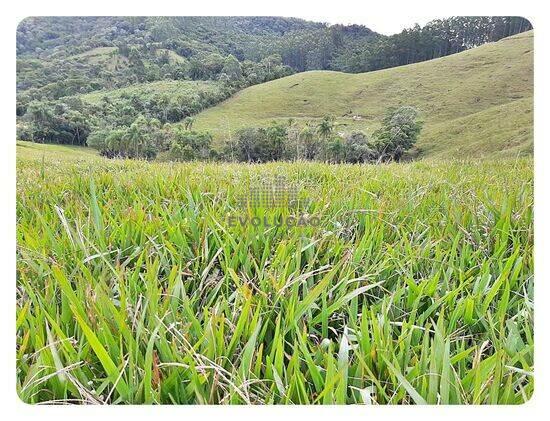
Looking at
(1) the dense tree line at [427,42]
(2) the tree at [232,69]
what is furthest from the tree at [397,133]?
(2) the tree at [232,69]

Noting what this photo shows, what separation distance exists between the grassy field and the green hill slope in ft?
0.20

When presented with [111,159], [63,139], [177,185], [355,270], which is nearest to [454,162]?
[355,270]

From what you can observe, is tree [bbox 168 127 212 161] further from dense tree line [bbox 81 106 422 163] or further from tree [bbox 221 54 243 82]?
tree [bbox 221 54 243 82]

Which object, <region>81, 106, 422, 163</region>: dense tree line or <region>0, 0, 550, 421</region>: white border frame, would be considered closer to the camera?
<region>0, 0, 550, 421</region>: white border frame

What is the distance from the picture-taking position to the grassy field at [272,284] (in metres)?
0.54

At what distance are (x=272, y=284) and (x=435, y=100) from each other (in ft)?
1.72

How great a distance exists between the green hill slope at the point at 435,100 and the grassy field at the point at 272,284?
60 mm

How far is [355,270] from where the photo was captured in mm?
693

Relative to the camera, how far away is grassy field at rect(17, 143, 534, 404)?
540 millimetres

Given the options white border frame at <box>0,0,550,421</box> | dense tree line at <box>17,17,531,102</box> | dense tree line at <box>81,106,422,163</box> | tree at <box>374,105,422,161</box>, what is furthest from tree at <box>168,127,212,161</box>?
tree at <box>374,105,422,161</box>
